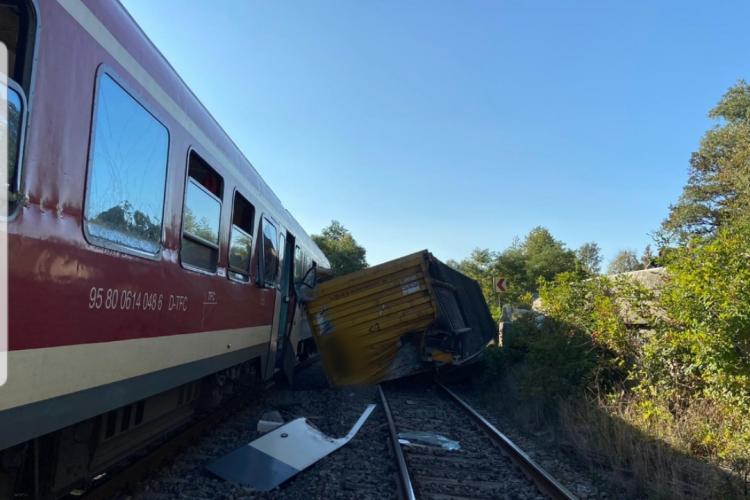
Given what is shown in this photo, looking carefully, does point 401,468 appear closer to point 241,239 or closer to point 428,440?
point 428,440

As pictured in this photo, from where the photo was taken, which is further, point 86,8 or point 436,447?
point 436,447

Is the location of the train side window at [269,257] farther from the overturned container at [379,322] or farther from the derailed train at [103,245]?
the overturned container at [379,322]

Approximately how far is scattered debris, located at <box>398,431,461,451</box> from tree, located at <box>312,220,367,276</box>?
145ft

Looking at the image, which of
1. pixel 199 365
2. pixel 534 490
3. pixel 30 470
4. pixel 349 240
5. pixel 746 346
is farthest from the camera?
pixel 349 240

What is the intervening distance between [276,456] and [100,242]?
11.1 feet

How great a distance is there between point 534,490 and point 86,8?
17.4 feet

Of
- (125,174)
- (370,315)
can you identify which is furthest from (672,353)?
(125,174)

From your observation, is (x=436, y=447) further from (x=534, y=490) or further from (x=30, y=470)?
(x=30, y=470)

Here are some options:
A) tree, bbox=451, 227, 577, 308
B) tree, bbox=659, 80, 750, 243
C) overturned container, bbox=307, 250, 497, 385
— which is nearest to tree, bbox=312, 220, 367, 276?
tree, bbox=451, 227, 577, 308

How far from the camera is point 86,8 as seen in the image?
297 centimetres

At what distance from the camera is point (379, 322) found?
33.6ft

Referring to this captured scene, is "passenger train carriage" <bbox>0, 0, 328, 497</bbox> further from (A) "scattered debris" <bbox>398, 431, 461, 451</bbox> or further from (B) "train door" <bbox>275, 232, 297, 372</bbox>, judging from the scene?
(B) "train door" <bbox>275, 232, 297, 372</bbox>

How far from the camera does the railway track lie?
5227mm

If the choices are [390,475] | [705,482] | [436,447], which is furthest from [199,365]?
[705,482]
